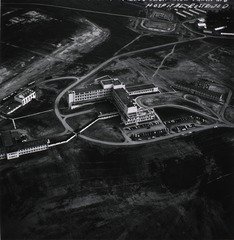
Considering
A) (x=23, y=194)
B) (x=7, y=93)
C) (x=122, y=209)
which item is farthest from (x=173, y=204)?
(x=7, y=93)

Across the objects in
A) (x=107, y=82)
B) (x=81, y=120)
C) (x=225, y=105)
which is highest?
(x=107, y=82)

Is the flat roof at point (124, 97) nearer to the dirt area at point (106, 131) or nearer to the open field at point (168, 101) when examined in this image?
the dirt area at point (106, 131)

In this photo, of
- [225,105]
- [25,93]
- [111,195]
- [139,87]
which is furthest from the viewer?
[139,87]

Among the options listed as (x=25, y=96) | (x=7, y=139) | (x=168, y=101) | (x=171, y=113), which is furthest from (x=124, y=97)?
(x=7, y=139)

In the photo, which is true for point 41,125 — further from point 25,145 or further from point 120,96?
point 120,96

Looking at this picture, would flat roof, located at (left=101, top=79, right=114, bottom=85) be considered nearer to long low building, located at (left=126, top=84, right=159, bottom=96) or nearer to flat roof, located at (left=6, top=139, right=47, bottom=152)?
long low building, located at (left=126, top=84, right=159, bottom=96)

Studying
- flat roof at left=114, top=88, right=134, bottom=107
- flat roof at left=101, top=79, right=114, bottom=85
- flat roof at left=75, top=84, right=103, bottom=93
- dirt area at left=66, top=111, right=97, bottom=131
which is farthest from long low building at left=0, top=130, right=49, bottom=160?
flat roof at left=101, top=79, right=114, bottom=85

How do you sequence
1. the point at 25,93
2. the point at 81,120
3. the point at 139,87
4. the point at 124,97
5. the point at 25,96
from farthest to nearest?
the point at 139,87
the point at 25,93
the point at 25,96
the point at 124,97
the point at 81,120
